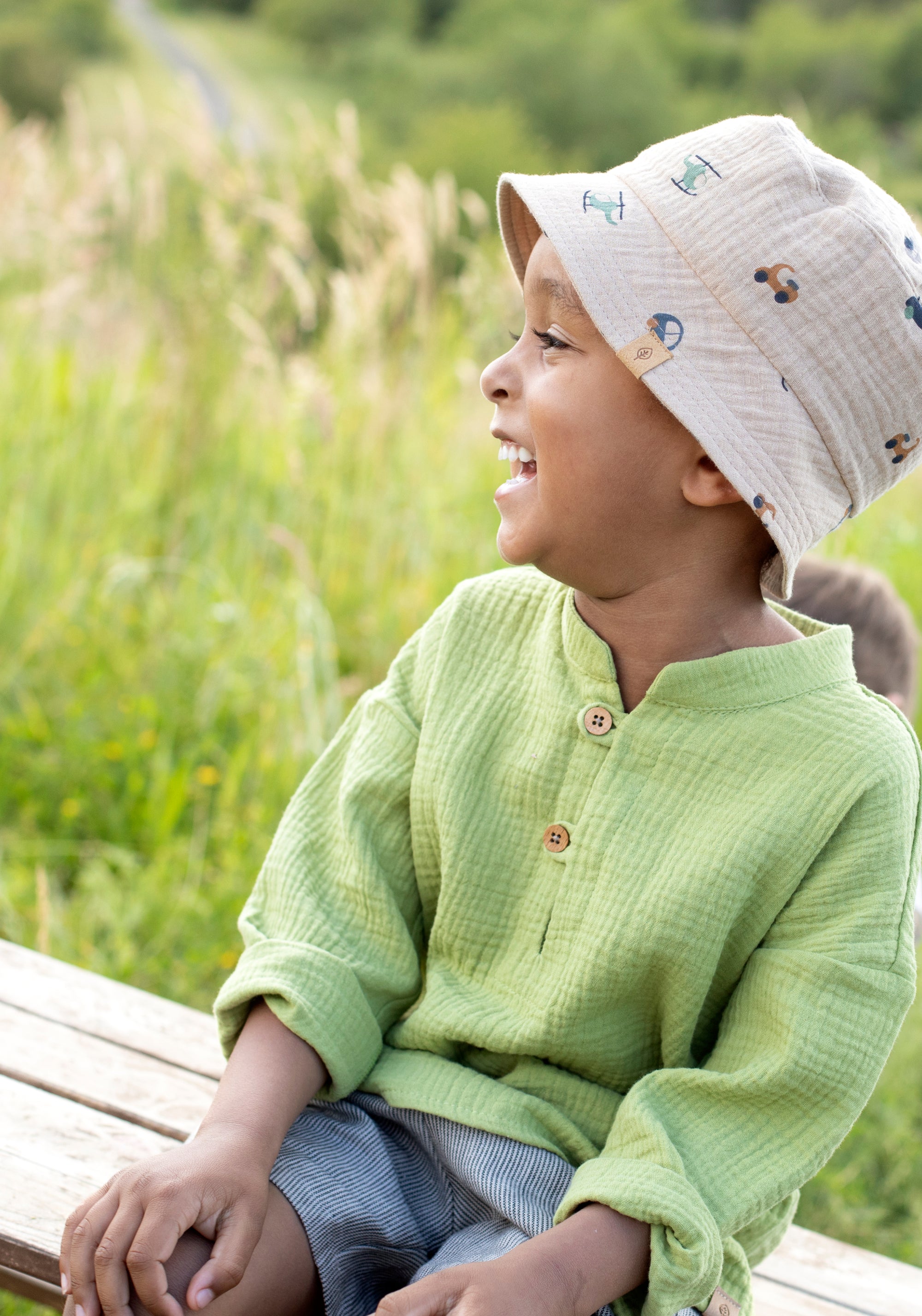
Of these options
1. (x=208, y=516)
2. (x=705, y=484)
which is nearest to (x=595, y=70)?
(x=208, y=516)

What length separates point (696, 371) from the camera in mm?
1252

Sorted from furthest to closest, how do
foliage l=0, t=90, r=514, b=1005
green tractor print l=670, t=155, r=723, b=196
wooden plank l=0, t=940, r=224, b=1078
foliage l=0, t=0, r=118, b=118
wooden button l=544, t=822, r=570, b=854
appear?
foliage l=0, t=0, r=118, b=118
foliage l=0, t=90, r=514, b=1005
wooden plank l=0, t=940, r=224, b=1078
wooden button l=544, t=822, r=570, b=854
green tractor print l=670, t=155, r=723, b=196

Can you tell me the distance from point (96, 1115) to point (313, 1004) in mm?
494

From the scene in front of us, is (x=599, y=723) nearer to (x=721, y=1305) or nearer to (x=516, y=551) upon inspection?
(x=516, y=551)

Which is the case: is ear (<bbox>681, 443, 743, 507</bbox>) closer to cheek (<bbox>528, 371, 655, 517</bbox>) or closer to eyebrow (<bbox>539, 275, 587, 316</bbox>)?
cheek (<bbox>528, 371, 655, 517</bbox>)

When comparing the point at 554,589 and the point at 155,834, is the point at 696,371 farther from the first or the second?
the point at 155,834

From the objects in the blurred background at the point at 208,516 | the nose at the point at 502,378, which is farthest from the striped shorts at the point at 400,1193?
the blurred background at the point at 208,516

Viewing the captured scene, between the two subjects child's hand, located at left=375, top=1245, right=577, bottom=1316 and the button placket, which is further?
the button placket

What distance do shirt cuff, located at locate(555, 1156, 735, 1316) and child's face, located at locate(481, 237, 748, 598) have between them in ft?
1.88

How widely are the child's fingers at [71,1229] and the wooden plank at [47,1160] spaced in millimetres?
216

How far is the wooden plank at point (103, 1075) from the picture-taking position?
1745 mm

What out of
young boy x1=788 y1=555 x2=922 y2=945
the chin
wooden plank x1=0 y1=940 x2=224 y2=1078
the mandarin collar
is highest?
the chin

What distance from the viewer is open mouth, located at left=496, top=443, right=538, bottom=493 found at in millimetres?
1372

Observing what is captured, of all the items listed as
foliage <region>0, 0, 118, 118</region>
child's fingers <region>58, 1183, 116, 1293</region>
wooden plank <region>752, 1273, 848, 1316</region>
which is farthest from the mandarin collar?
foliage <region>0, 0, 118, 118</region>
